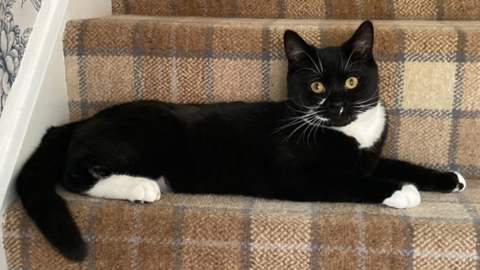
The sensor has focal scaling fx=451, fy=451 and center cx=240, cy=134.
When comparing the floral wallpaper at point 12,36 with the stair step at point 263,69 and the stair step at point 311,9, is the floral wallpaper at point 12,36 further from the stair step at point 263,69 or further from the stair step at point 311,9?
the stair step at point 311,9

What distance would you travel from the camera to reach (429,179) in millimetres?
1278

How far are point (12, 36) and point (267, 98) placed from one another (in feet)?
2.42

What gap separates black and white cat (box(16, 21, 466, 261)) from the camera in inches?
46.8

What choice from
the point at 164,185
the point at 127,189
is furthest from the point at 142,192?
the point at 164,185

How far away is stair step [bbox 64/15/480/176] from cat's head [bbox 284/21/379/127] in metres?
0.13

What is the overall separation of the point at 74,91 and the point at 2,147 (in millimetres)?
369

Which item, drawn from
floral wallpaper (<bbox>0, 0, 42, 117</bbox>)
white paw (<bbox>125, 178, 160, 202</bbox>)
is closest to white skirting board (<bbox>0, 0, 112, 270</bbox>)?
floral wallpaper (<bbox>0, 0, 42, 117</bbox>)

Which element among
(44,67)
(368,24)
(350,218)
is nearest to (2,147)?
(44,67)

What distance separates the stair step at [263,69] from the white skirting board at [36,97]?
0.05m

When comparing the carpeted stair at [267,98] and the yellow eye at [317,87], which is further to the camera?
the yellow eye at [317,87]

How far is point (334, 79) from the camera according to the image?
3.95 feet

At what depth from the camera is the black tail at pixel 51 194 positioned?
3.41ft

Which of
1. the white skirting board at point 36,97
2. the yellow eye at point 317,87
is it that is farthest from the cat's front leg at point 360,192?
the white skirting board at point 36,97

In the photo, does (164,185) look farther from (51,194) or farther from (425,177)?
(425,177)
